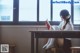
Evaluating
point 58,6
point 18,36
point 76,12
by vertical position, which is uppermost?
point 58,6

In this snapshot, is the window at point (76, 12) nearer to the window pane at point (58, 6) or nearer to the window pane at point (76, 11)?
the window pane at point (76, 11)

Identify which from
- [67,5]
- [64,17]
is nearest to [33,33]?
[64,17]

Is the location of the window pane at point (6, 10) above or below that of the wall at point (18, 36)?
above

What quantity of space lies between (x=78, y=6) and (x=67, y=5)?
10.3 inches

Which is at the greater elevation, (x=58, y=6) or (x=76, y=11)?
(x=58, y=6)

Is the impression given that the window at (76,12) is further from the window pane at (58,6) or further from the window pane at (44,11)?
the window pane at (44,11)

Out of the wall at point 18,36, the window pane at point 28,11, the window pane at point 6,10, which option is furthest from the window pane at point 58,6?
the window pane at point 6,10

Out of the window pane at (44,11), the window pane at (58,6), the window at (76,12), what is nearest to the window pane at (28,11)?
the window pane at (44,11)

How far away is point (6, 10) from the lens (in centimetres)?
522

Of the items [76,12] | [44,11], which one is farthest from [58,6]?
[76,12]

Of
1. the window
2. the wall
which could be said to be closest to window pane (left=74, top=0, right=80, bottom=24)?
the window

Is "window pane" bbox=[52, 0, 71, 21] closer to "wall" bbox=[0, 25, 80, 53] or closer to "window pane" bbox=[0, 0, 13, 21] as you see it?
"wall" bbox=[0, 25, 80, 53]

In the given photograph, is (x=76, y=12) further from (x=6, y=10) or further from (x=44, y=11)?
(x=6, y=10)

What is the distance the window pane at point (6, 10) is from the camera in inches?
205
